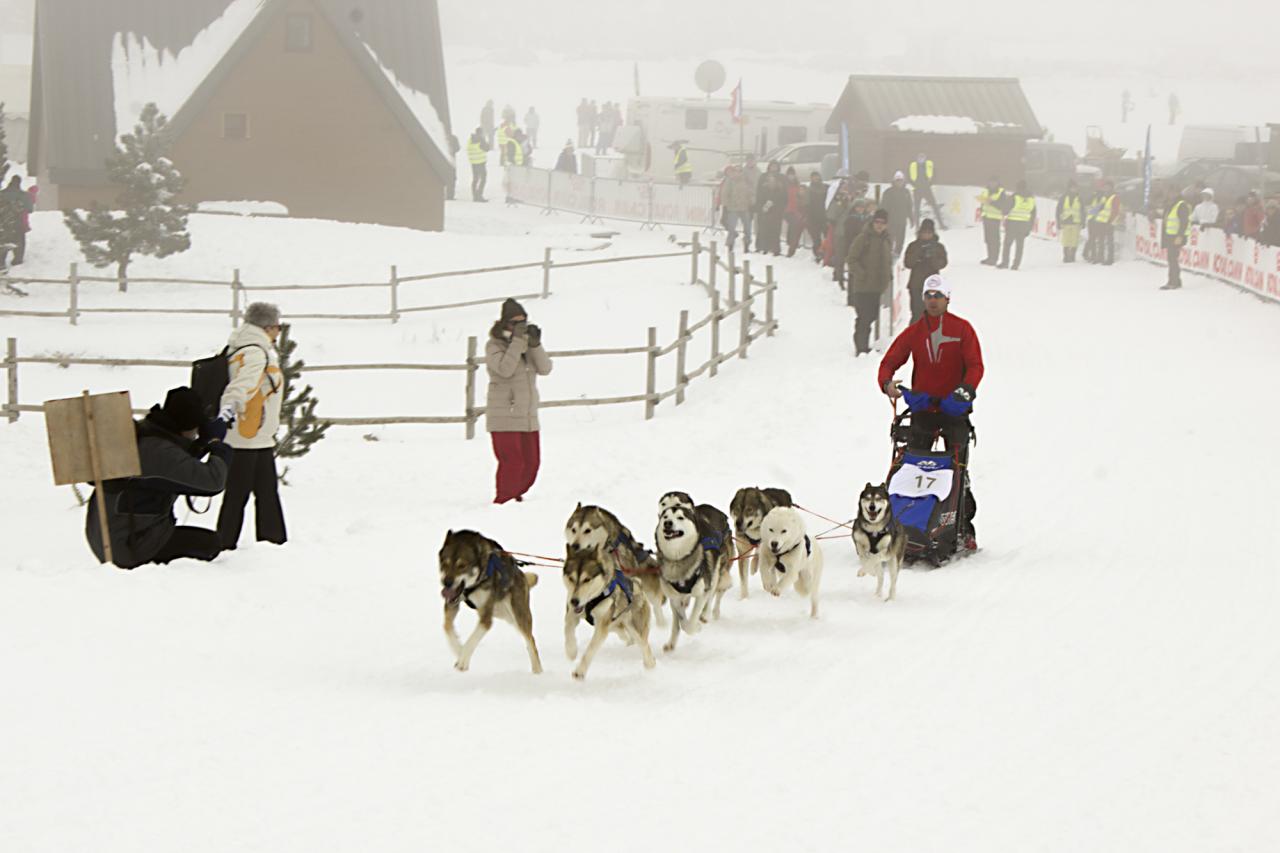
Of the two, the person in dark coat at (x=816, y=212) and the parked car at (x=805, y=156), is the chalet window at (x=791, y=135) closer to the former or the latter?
the parked car at (x=805, y=156)

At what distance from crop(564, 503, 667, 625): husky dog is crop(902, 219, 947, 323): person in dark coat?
10.9 meters

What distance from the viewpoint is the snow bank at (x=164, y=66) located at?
31.3 metres

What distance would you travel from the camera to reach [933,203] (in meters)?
30.3

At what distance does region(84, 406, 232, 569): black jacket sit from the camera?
299 inches

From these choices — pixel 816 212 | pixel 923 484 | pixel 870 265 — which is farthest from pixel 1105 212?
pixel 923 484

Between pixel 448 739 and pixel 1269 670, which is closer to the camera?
pixel 448 739

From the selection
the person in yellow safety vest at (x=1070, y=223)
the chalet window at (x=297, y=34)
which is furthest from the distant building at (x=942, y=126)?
the chalet window at (x=297, y=34)

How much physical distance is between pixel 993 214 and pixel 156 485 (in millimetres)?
20872

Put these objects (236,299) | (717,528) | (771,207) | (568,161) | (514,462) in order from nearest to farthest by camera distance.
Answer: (717,528), (514,462), (236,299), (771,207), (568,161)

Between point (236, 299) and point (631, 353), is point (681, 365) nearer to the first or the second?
point (631, 353)

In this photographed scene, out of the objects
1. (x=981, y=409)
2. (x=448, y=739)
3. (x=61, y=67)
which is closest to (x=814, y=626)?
(x=448, y=739)

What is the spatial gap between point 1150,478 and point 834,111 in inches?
1104

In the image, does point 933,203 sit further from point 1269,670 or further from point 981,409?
point 1269,670

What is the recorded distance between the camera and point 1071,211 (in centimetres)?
2775
